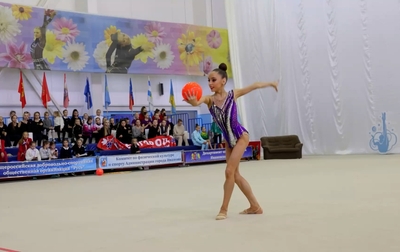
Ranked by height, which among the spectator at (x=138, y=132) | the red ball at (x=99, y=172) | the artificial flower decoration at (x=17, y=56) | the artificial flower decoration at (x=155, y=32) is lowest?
the red ball at (x=99, y=172)

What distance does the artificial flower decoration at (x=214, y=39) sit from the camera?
72.9 feet

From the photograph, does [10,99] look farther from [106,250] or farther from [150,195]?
[106,250]

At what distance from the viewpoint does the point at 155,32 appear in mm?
20781

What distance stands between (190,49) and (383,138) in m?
9.24

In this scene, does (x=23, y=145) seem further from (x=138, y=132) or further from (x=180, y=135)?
(x=180, y=135)

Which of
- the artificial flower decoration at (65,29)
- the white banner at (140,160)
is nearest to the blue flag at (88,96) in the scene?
the artificial flower decoration at (65,29)

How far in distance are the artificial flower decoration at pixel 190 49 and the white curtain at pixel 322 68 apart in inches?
60.9

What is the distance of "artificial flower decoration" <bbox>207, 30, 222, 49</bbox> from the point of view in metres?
22.2

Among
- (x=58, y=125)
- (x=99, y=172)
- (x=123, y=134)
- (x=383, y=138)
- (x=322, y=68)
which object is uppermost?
(x=322, y=68)

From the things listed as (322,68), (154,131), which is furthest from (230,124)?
(322,68)

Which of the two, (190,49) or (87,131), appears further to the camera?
(190,49)

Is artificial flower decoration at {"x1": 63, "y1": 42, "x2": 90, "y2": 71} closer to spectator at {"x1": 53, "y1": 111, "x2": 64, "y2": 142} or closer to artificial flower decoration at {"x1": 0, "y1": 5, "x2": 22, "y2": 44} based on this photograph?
artificial flower decoration at {"x1": 0, "y1": 5, "x2": 22, "y2": 44}

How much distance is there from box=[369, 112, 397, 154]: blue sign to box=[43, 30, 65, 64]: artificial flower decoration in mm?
12589

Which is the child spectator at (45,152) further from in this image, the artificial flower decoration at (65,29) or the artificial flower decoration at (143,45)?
the artificial flower decoration at (143,45)
